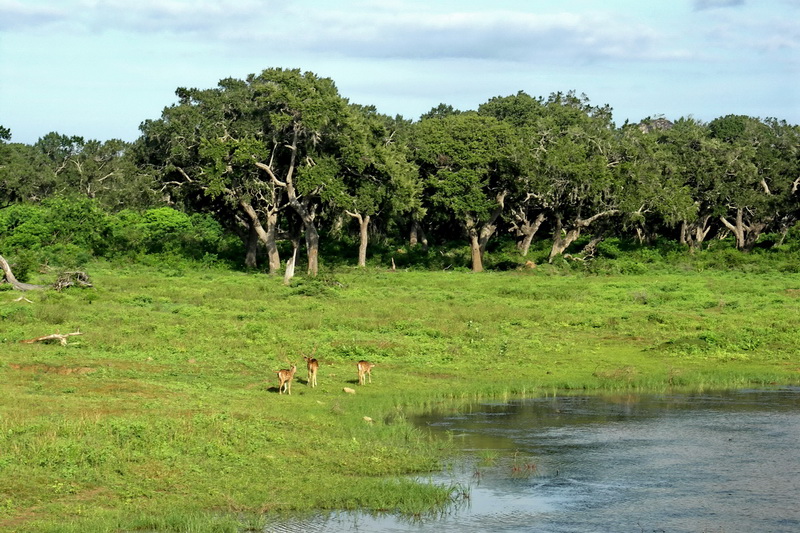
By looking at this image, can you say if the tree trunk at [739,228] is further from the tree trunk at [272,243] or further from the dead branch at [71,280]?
the dead branch at [71,280]

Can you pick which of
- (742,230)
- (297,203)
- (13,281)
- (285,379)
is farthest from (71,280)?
(742,230)

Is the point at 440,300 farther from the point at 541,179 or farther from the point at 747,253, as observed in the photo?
the point at 747,253

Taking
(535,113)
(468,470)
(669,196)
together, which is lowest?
(468,470)

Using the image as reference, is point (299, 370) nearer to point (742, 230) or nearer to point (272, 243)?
point (272, 243)

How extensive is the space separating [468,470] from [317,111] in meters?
38.2

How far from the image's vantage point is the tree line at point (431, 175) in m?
55.2

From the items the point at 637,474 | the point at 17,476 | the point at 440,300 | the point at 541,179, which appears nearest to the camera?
the point at 17,476


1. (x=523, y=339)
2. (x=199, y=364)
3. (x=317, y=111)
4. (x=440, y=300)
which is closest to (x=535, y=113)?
(x=317, y=111)

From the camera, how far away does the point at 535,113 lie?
94.4m

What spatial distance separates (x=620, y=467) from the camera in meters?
18.3

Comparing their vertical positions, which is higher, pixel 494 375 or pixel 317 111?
pixel 317 111

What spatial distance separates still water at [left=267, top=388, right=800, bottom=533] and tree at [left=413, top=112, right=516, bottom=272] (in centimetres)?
3475

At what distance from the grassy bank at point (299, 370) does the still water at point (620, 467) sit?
0.96 m

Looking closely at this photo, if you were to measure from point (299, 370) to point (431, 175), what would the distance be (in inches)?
1415
